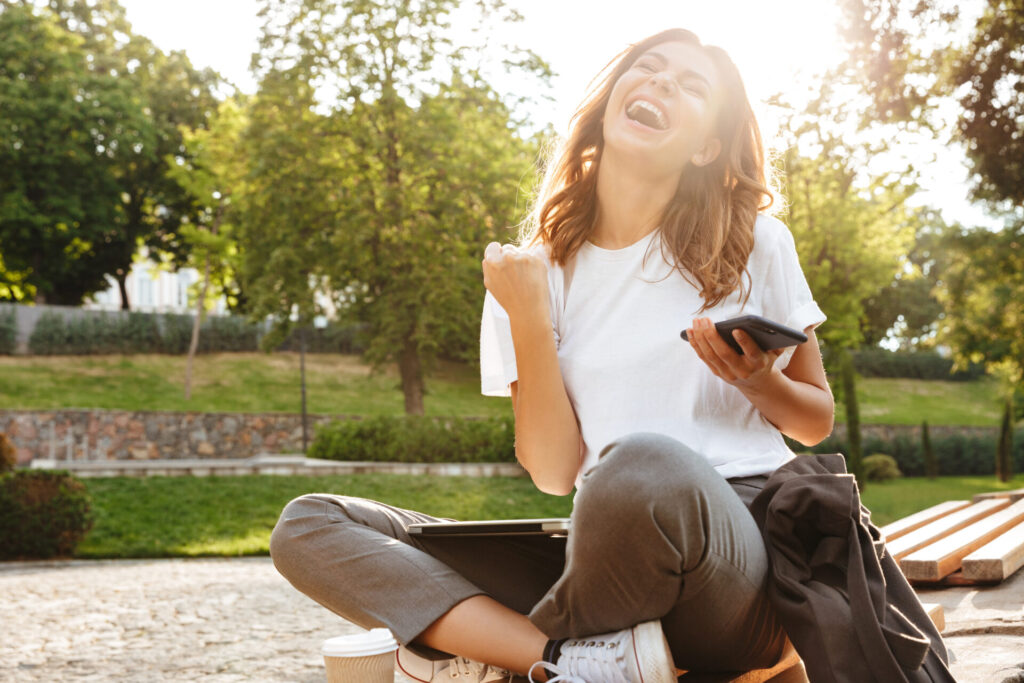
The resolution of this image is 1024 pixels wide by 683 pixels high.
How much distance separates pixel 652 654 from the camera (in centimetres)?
145

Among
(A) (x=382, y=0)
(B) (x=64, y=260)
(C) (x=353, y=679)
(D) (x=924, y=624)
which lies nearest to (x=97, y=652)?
(C) (x=353, y=679)

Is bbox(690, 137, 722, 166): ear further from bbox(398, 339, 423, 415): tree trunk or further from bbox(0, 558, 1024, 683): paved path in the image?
bbox(398, 339, 423, 415): tree trunk

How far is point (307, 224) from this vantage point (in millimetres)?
17609

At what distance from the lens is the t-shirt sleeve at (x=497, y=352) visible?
212cm

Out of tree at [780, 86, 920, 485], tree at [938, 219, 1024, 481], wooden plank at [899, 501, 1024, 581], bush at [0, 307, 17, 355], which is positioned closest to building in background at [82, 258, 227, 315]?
bush at [0, 307, 17, 355]

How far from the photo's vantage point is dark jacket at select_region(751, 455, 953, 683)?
136 cm

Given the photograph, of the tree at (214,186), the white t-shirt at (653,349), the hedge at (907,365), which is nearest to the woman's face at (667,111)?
the white t-shirt at (653,349)

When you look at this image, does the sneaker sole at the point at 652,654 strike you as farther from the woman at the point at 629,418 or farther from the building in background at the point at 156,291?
the building in background at the point at 156,291

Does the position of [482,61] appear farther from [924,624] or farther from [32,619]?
[924,624]

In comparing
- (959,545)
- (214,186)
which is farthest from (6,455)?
(959,545)

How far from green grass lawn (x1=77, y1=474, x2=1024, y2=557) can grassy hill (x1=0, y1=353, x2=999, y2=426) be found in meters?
8.46

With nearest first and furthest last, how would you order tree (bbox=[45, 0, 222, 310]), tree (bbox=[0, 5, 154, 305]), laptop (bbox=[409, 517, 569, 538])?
laptop (bbox=[409, 517, 569, 538])
tree (bbox=[0, 5, 154, 305])
tree (bbox=[45, 0, 222, 310])

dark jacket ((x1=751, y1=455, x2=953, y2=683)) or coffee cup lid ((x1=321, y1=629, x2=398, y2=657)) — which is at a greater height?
dark jacket ((x1=751, y1=455, x2=953, y2=683))

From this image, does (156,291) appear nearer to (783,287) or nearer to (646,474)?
(783,287)
